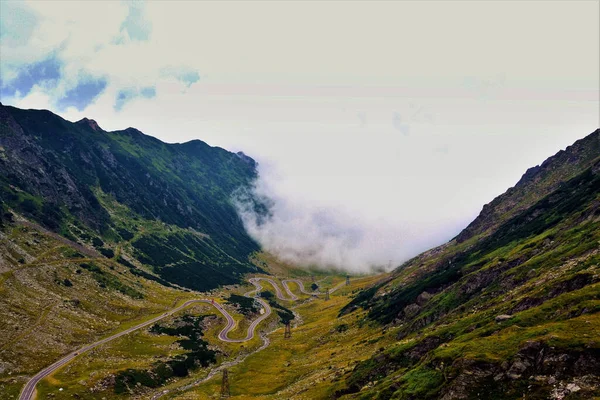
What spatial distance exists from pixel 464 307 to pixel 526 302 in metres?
26.7

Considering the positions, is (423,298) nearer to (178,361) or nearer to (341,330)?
(341,330)

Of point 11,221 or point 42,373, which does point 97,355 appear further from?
point 11,221

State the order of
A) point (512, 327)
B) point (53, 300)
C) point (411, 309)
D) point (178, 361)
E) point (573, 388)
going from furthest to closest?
point (53, 300)
point (178, 361)
point (411, 309)
point (512, 327)
point (573, 388)

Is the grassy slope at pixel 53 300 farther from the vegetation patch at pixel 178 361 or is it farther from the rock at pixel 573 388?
the rock at pixel 573 388

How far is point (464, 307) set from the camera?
83875mm

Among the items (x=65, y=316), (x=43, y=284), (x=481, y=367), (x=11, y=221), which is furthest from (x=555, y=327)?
(x=11, y=221)

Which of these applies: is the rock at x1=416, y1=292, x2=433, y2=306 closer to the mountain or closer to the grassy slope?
the mountain

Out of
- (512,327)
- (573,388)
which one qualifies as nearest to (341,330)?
(512,327)

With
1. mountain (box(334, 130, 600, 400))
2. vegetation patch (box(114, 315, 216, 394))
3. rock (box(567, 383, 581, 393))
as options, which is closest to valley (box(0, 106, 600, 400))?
rock (box(567, 383, 581, 393))

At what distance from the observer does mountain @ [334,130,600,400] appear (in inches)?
1427

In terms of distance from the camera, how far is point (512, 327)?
4872 cm

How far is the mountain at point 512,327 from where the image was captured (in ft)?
119

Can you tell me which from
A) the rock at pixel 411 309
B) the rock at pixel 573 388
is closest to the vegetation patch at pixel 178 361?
the rock at pixel 411 309

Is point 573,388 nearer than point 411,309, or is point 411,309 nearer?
point 573,388
